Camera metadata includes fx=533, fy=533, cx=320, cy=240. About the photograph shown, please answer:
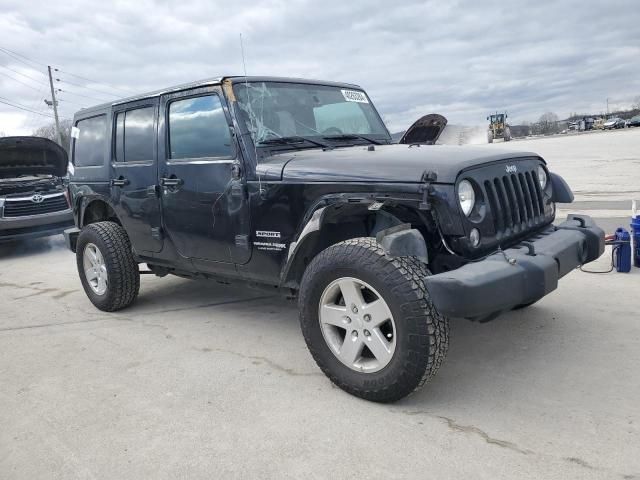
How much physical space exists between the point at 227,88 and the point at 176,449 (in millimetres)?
2391

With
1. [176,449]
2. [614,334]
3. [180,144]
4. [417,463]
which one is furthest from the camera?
[180,144]

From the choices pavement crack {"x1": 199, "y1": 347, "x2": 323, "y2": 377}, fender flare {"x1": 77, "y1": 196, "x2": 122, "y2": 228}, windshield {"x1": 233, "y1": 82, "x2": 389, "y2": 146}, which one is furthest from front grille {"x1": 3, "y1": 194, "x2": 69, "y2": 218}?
windshield {"x1": 233, "y1": 82, "x2": 389, "y2": 146}

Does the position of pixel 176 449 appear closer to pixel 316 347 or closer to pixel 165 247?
pixel 316 347

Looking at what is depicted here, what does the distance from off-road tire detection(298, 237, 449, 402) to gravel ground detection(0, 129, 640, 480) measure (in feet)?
0.47

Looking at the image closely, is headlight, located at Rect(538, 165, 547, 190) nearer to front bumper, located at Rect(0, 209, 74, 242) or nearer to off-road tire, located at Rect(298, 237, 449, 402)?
off-road tire, located at Rect(298, 237, 449, 402)

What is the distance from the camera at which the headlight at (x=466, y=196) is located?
284 cm

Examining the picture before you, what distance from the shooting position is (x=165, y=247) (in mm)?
4426

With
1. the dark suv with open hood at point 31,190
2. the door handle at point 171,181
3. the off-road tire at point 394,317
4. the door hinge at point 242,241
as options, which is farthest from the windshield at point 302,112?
the dark suv with open hood at point 31,190

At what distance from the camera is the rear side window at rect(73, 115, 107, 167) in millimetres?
5047

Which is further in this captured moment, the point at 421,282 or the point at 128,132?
the point at 128,132

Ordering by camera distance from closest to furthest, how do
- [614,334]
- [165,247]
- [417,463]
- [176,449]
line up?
[417,463], [176,449], [614,334], [165,247]

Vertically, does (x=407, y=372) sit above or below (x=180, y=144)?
below

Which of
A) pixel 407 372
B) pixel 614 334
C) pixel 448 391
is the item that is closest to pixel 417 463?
pixel 407 372

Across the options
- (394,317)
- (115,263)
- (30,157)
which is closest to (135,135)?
(115,263)
